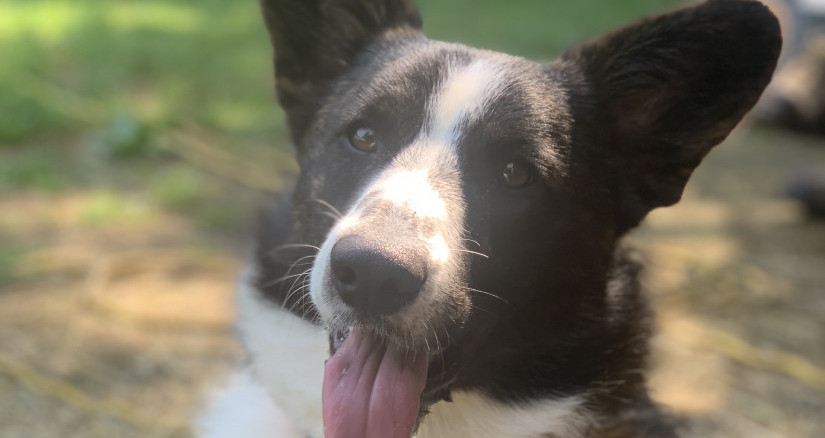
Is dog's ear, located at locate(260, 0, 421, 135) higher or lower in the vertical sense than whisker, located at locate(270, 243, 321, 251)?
higher

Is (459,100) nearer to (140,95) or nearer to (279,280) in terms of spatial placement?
(279,280)

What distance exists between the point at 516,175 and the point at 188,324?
2087mm

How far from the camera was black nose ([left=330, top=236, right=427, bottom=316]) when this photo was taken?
1.88 meters

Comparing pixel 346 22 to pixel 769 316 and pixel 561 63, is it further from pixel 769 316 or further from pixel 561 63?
pixel 769 316

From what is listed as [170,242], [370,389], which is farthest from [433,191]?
[170,242]

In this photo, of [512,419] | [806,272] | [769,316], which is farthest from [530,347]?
[806,272]

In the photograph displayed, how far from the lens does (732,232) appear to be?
542cm

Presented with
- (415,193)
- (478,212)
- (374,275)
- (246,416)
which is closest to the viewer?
(374,275)

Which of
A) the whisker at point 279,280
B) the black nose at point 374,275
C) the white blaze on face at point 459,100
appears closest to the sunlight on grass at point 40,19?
the whisker at point 279,280

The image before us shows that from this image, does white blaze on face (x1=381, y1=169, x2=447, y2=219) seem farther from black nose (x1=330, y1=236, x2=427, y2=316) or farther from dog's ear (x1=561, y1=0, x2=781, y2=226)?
dog's ear (x1=561, y1=0, x2=781, y2=226)

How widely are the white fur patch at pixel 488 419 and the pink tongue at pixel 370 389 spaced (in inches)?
8.5

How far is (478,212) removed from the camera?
2211mm

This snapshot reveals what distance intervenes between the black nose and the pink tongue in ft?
0.61

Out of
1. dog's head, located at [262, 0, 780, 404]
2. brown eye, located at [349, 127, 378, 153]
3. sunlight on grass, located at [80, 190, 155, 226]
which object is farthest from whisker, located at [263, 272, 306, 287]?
sunlight on grass, located at [80, 190, 155, 226]
